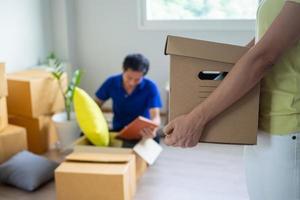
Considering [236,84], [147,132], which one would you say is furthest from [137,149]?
[236,84]

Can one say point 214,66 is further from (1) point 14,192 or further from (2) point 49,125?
(2) point 49,125

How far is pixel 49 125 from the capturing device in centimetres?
308

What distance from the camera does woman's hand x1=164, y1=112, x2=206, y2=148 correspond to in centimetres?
101

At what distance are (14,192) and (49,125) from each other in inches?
32.0

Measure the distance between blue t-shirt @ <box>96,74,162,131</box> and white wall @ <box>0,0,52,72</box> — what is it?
3.00 ft

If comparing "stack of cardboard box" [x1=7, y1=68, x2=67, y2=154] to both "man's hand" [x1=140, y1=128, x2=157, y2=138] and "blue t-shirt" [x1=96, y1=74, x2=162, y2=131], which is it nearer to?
"blue t-shirt" [x1=96, y1=74, x2=162, y2=131]

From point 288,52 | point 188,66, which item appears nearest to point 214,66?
point 188,66

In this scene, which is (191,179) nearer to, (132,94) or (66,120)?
(132,94)

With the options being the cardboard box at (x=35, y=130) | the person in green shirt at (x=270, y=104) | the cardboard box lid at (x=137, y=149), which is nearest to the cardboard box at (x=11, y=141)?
the cardboard box at (x=35, y=130)

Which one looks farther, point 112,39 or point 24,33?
point 112,39

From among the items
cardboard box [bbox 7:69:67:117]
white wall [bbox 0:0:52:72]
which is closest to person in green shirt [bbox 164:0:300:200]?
cardboard box [bbox 7:69:67:117]

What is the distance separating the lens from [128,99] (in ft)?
9.18

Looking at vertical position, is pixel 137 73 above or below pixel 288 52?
below

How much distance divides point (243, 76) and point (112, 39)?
9.94 ft
